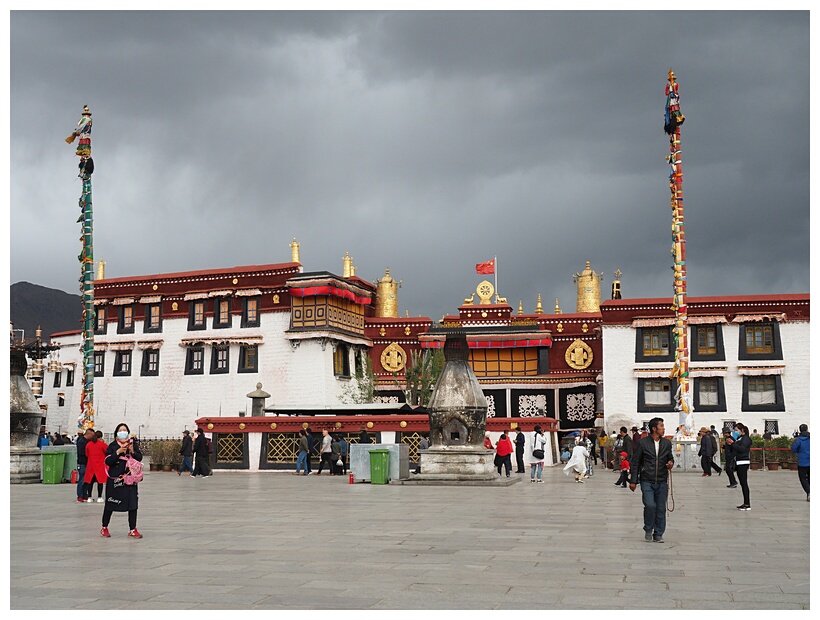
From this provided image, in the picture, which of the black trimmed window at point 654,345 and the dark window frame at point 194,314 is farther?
the dark window frame at point 194,314

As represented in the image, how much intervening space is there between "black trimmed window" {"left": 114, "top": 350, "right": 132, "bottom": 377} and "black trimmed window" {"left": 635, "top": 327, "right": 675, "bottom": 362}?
28729 millimetres

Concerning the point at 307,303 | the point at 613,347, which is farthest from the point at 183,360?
the point at 613,347

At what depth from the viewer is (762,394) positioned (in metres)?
44.2

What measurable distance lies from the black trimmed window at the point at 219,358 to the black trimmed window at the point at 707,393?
81.3 ft

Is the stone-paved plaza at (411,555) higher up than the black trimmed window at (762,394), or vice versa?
the black trimmed window at (762,394)

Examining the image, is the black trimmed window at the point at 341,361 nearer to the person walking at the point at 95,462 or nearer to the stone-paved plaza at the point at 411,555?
the stone-paved plaza at the point at 411,555

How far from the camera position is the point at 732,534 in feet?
43.5

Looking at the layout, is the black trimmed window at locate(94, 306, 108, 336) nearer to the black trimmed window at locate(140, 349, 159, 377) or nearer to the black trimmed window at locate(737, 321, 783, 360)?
the black trimmed window at locate(140, 349, 159, 377)

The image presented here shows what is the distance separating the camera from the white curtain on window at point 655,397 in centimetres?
4528

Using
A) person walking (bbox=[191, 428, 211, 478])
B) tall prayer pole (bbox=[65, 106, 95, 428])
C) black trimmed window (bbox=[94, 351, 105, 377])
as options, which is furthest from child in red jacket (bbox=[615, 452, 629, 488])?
black trimmed window (bbox=[94, 351, 105, 377])

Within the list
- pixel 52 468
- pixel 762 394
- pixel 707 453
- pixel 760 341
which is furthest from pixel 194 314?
pixel 707 453

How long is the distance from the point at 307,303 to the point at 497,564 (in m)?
38.8

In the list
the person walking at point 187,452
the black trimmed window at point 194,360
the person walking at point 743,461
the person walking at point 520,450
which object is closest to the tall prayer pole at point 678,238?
the person walking at point 520,450

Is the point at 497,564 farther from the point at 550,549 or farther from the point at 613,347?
the point at 613,347
